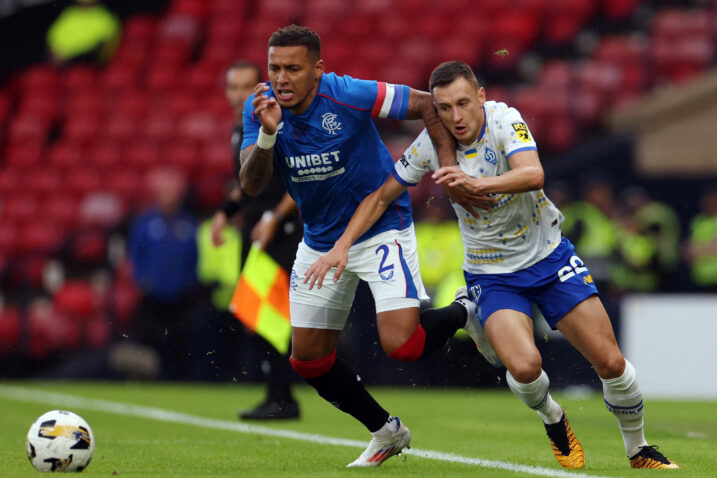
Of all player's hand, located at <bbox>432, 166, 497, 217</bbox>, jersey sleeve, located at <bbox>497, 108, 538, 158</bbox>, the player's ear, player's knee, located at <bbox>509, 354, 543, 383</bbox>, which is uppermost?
the player's ear

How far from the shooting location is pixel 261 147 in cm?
Answer: 498

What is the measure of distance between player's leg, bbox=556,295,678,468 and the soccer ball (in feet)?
7.13

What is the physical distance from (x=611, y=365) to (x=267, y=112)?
1.85 meters

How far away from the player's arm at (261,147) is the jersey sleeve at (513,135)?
3.32 feet

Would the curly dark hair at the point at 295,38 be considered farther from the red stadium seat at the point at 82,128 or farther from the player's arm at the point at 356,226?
the red stadium seat at the point at 82,128

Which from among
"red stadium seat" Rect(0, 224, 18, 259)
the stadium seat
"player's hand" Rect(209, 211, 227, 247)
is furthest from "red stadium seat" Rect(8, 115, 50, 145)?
"player's hand" Rect(209, 211, 227, 247)

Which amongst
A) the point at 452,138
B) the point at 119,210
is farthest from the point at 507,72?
the point at 452,138

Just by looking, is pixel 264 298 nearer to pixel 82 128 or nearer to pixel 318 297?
pixel 318 297

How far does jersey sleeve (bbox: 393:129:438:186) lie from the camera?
5.32 meters

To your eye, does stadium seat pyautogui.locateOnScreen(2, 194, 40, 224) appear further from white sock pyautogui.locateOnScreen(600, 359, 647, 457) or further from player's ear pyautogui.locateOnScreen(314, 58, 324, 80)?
white sock pyautogui.locateOnScreen(600, 359, 647, 457)

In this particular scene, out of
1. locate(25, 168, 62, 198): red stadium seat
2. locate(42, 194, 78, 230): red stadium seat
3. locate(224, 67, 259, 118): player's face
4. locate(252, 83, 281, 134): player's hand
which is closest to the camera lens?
locate(252, 83, 281, 134): player's hand

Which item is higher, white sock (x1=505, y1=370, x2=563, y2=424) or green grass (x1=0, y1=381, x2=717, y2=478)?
white sock (x1=505, y1=370, x2=563, y2=424)

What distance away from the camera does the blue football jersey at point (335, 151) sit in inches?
207

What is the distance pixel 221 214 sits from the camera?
7.99 m
